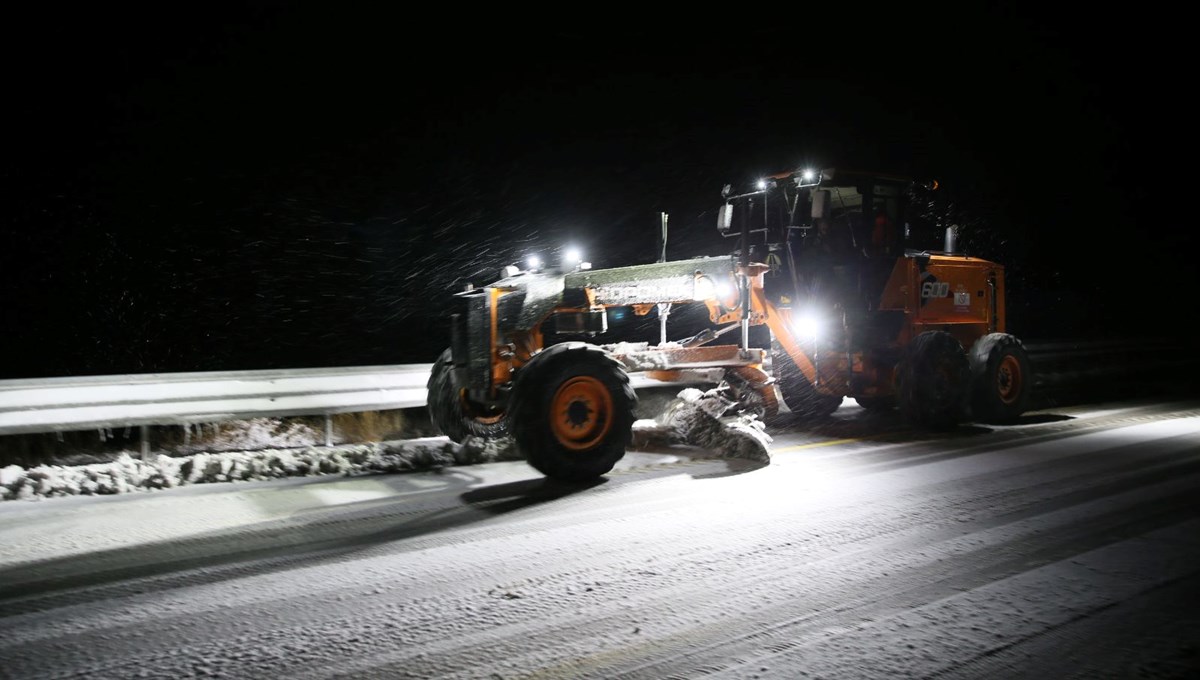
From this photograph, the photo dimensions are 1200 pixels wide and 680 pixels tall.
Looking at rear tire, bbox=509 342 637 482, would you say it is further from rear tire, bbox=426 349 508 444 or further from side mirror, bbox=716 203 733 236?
side mirror, bbox=716 203 733 236

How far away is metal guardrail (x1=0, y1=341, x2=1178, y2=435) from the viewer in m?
7.77

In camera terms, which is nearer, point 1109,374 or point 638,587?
point 638,587

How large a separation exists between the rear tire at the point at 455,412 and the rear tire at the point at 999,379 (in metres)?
6.48

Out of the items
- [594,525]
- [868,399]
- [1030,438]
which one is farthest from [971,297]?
[594,525]

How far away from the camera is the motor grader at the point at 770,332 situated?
303 inches

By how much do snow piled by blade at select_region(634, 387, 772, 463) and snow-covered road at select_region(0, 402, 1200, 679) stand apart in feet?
2.25

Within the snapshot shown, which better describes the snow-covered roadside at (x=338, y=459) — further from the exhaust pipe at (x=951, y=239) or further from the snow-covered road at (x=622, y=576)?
the exhaust pipe at (x=951, y=239)

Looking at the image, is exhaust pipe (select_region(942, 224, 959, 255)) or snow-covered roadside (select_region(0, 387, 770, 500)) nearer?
snow-covered roadside (select_region(0, 387, 770, 500))

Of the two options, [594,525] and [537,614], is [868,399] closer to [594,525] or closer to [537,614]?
[594,525]

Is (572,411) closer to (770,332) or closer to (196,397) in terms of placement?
(196,397)

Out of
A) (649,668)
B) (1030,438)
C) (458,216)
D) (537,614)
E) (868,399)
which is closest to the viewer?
(649,668)

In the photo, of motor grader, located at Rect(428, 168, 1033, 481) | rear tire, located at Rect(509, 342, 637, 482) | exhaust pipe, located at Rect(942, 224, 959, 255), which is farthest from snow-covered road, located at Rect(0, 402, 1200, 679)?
exhaust pipe, located at Rect(942, 224, 959, 255)

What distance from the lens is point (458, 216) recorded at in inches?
1558

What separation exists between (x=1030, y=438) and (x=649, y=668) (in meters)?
7.92
